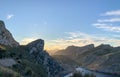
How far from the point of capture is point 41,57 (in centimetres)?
19712

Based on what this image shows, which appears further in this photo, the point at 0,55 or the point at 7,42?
the point at 7,42

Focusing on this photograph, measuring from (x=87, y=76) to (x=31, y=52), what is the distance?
203 feet

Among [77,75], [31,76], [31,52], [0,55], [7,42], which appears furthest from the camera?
[31,52]

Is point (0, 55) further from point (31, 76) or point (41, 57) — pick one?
point (41, 57)

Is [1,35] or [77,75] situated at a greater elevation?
[1,35]

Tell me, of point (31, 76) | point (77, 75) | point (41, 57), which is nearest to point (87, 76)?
point (77, 75)

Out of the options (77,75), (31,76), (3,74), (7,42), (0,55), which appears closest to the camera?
(3,74)

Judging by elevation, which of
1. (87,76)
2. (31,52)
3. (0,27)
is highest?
(0,27)

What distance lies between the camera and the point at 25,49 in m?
199

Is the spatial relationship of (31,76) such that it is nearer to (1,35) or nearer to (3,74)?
(3,74)

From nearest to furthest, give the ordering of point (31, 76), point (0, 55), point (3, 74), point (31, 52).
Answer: point (3, 74)
point (31, 76)
point (0, 55)
point (31, 52)

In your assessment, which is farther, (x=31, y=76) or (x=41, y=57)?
(x=41, y=57)

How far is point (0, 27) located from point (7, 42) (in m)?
12.7

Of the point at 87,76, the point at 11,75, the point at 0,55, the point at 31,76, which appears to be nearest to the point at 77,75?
the point at 87,76
